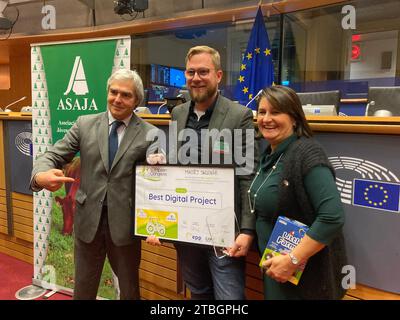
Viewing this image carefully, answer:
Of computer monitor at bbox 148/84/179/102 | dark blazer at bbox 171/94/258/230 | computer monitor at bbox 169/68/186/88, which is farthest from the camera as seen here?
computer monitor at bbox 169/68/186/88

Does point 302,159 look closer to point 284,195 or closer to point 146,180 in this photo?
point 284,195

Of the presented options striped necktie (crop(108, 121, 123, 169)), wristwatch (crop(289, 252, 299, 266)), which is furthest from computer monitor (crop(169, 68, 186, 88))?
wristwatch (crop(289, 252, 299, 266))

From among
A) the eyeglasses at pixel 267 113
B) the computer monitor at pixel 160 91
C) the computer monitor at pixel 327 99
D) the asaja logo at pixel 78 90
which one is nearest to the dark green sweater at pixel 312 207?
the eyeglasses at pixel 267 113

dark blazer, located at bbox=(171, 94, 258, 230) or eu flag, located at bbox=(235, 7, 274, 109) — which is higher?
eu flag, located at bbox=(235, 7, 274, 109)

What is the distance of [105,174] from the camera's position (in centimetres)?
164

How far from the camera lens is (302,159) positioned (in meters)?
1.19

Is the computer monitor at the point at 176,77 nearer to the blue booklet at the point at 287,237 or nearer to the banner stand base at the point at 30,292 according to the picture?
the banner stand base at the point at 30,292

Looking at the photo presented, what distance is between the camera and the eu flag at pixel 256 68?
4.21 metres

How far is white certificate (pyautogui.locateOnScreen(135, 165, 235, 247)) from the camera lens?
145cm

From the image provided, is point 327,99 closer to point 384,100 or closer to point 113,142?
point 384,100

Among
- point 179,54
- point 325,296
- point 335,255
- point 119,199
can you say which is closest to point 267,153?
point 335,255

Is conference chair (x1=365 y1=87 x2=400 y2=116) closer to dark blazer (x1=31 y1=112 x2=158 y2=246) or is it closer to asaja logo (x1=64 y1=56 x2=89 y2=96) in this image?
dark blazer (x1=31 y1=112 x2=158 y2=246)

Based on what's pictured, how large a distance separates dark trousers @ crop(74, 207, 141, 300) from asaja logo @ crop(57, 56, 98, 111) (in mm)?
859

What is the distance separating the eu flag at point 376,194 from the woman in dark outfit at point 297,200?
0.28 m
